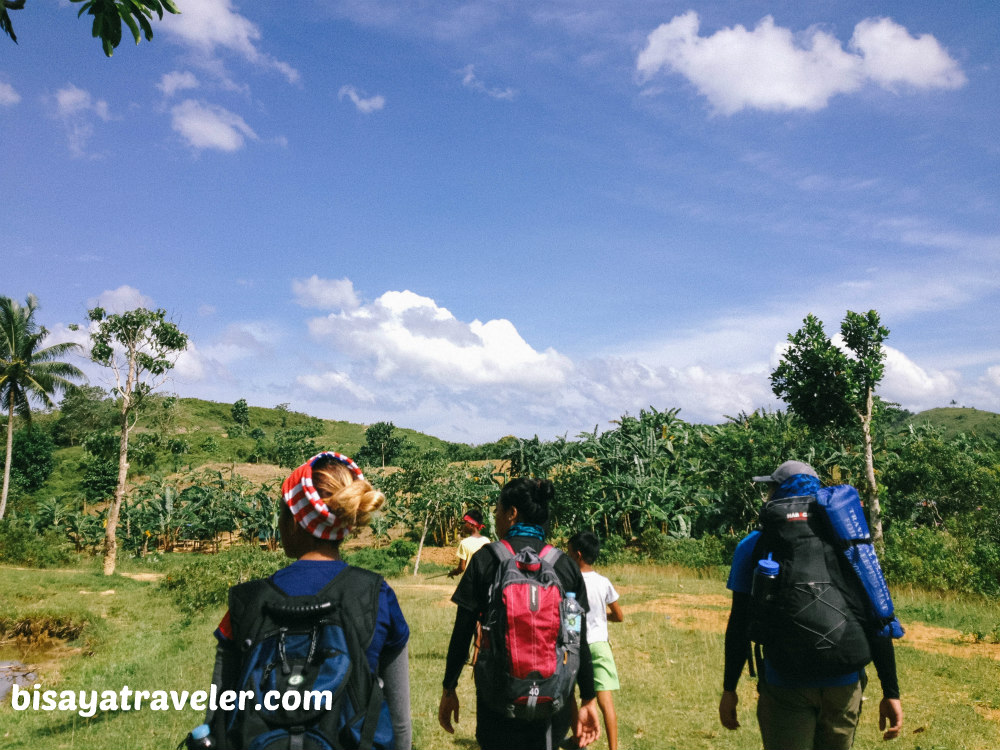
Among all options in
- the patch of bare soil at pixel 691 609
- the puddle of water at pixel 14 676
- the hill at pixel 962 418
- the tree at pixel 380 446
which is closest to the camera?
the puddle of water at pixel 14 676

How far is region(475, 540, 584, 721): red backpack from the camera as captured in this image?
2.77 meters

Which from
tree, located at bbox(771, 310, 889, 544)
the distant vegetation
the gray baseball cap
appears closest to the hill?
the distant vegetation

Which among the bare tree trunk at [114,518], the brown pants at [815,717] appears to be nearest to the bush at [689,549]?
the bare tree trunk at [114,518]

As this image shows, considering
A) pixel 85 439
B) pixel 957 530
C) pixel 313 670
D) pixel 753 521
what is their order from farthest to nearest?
pixel 85 439 → pixel 753 521 → pixel 957 530 → pixel 313 670

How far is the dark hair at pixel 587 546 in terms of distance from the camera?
5055 mm

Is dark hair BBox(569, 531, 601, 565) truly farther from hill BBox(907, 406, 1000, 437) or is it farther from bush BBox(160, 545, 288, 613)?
hill BBox(907, 406, 1000, 437)

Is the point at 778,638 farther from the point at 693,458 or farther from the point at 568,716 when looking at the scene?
the point at 693,458

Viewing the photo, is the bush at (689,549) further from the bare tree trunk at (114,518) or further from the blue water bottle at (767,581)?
the blue water bottle at (767,581)

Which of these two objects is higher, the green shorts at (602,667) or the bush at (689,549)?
the green shorts at (602,667)

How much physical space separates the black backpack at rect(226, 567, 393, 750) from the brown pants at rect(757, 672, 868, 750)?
6.67 feet

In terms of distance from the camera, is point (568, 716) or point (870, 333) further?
point (870, 333)

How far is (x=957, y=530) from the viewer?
1878 cm

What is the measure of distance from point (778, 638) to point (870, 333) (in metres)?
21.5

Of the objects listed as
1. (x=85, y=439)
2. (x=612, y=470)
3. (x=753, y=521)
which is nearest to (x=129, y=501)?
(x=85, y=439)
